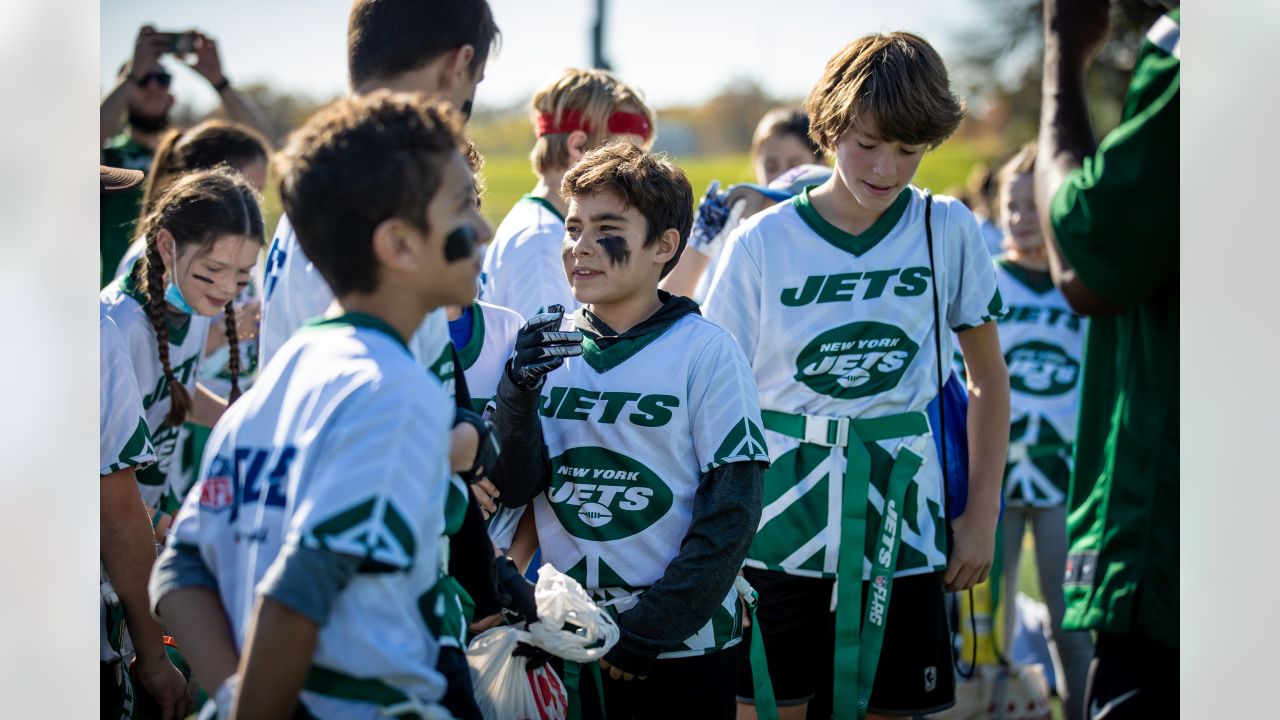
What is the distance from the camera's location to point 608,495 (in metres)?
2.62

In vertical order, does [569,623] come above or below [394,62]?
below

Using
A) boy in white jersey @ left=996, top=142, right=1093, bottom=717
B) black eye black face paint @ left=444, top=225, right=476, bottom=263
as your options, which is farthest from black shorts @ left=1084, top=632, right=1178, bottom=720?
boy in white jersey @ left=996, top=142, right=1093, bottom=717

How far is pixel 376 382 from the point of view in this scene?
1655mm

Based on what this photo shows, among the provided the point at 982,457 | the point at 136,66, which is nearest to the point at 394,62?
the point at 982,457

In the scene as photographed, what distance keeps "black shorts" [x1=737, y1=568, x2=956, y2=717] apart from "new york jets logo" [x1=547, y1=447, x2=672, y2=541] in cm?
67

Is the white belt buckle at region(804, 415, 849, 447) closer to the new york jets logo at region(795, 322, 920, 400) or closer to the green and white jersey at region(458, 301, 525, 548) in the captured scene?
the new york jets logo at region(795, 322, 920, 400)

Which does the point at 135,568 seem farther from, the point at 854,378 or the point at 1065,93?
the point at 1065,93

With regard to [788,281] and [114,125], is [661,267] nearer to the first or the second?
[788,281]

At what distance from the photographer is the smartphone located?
17.9 feet

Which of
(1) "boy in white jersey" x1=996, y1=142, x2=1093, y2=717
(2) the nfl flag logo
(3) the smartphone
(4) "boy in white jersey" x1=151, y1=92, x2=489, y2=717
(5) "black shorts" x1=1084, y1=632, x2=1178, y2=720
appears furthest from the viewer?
(3) the smartphone

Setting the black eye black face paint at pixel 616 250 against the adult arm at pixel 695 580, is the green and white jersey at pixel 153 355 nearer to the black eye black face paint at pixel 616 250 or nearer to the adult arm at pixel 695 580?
the black eye black face paint at pixel 616 250

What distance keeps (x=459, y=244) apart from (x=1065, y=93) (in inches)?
58.4
